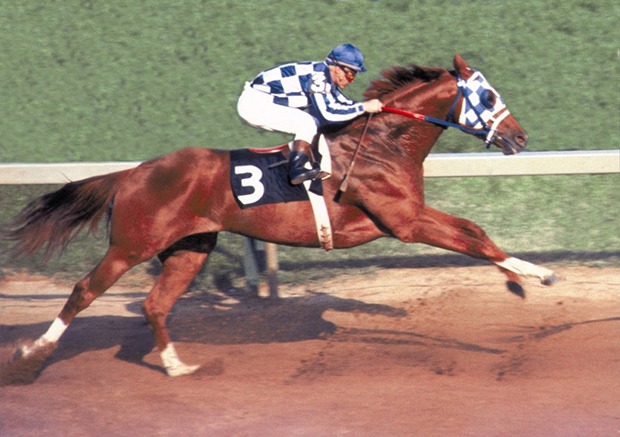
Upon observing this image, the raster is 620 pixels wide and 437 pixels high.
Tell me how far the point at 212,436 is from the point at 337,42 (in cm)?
577

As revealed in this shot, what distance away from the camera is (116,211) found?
458cm

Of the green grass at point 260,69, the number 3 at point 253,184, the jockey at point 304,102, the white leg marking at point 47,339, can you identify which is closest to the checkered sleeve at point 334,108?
the jockey at point 304,102

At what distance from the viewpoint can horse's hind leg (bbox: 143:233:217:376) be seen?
4723 mm

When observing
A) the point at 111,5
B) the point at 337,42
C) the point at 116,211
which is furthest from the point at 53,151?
the point at 116,211

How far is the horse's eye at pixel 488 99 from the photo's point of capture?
15.0 feet

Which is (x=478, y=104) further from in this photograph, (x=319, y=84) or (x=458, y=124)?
(x=319, y=84)

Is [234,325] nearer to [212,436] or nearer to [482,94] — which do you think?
[212,436]

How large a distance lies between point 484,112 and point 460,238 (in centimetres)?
71

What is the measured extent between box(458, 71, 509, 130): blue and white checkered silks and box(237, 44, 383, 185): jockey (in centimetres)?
48

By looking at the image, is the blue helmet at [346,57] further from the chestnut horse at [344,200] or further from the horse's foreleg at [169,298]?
the horse's foreleg at [169,298]

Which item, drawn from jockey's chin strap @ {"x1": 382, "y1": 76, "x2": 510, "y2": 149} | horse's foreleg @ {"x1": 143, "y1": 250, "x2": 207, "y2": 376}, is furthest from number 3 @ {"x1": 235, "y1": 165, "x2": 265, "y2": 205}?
jockey's chin strap @ {"x1": 382, "y1": 76, "x2": 510, "y2": 149}

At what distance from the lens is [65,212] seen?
16.0ft

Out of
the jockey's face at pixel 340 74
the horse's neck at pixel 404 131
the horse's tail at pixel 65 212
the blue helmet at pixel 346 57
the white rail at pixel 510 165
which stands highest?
the blue helmet at pixel 346 57

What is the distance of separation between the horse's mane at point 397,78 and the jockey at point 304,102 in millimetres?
218
